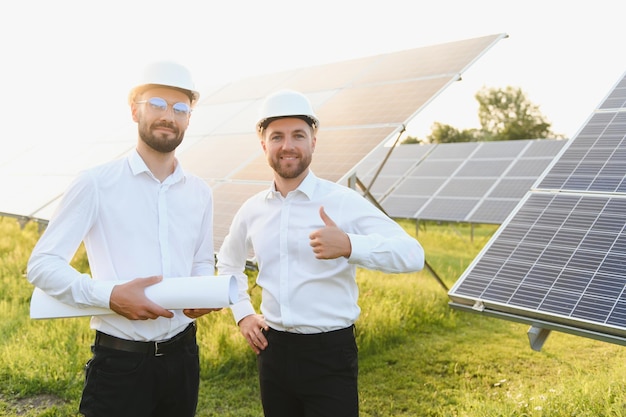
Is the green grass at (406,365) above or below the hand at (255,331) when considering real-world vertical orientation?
below

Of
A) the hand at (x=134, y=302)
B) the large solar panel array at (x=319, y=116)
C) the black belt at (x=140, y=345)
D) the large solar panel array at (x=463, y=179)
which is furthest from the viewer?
the large solar panel array at (x=463, y=179)

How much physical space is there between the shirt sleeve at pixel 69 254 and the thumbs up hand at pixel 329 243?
106cm

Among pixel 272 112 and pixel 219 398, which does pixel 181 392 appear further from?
pixel 219 398

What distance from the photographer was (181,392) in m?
3.05

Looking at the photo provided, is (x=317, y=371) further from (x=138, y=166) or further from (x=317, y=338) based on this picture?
(x=138, y=166)

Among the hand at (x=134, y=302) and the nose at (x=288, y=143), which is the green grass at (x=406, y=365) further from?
the nose at (x=288, y=143)

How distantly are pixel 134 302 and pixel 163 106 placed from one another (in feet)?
3.52

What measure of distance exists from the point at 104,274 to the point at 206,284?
0.64m

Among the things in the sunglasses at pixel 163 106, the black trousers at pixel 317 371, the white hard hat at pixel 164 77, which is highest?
the white hard hat at pixel 164 77

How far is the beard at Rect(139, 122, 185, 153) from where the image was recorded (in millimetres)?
2887

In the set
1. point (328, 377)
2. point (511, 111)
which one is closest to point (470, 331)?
point (328, 377)

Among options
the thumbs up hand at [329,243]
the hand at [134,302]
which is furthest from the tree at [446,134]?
the hand at [134,302]

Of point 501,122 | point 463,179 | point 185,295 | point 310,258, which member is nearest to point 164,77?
point 185,295

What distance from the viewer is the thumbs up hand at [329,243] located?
9.11 ft
